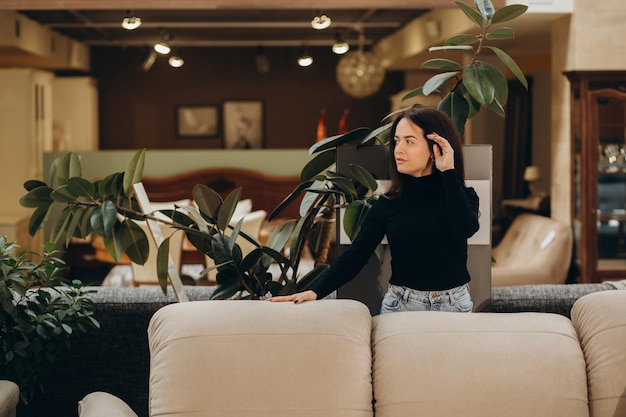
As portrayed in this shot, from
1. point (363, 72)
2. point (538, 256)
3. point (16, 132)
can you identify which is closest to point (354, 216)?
point (538, 256)

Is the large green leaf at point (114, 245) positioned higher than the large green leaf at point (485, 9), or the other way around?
the large green leaf at point (485, 9)

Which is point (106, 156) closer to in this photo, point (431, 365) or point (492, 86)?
point (492, 86)

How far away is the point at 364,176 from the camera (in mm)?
2732

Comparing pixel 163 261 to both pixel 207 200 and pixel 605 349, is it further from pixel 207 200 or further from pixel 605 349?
pixel 605 349

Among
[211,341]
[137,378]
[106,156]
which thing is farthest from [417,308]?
[106,156]

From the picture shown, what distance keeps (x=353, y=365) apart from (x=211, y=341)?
355 mm

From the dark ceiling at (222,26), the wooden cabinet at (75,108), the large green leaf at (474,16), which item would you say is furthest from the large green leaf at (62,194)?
the wooden cabinet at (75,108)

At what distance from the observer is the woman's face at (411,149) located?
8.33ft

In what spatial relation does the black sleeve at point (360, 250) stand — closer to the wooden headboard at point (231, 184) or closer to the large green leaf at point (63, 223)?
the large green leaf at point (63, 223)

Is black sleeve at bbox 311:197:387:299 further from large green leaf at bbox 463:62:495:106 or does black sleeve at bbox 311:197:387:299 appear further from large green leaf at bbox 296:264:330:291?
large green leaf at bbox 463:62:495:106

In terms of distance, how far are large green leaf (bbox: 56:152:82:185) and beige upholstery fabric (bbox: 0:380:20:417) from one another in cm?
68

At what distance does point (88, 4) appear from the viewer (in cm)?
560

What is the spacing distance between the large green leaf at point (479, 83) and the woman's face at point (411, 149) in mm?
333

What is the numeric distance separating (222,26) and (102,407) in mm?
8494
